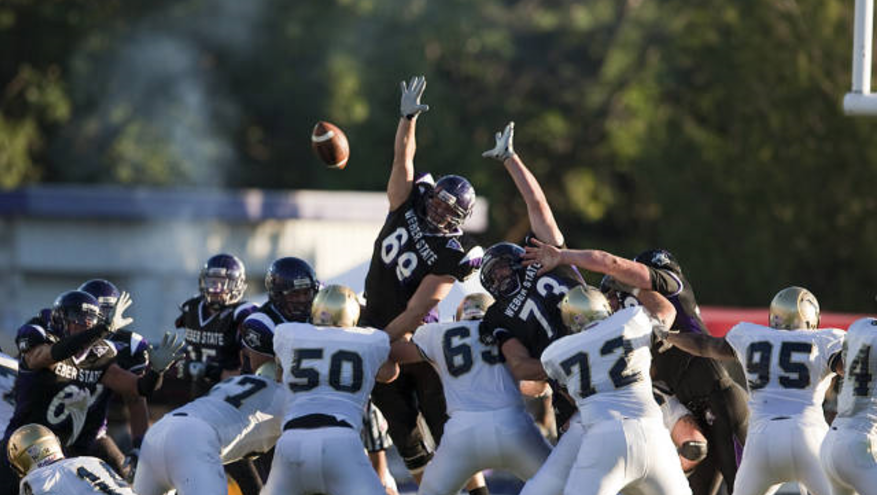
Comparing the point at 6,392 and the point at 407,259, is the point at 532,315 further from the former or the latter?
the point at 6,392

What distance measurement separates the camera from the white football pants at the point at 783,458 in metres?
8.10

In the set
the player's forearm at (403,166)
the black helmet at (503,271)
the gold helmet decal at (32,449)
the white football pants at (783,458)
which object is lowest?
the white football pants at (783,458)

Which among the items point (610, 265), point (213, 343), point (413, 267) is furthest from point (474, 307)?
point (213, 343)

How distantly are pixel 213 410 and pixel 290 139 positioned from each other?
21.5 meters

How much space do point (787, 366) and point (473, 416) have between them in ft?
5.31

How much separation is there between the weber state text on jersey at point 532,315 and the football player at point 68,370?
188 cm

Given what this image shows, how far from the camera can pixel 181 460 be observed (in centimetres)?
785

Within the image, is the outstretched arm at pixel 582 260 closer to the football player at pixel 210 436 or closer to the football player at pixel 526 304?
the football player at pixel 526 304

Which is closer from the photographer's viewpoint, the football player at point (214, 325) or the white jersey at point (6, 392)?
the football player at point (214, 325)

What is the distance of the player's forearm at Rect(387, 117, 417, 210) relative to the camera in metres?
8.98

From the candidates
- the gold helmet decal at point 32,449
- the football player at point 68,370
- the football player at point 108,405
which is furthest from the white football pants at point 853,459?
the football player at point 108,405

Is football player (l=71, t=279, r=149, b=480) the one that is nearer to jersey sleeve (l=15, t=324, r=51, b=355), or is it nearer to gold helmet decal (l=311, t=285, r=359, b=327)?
jersey sleeve (l=15, t=324, r=51, b=355)

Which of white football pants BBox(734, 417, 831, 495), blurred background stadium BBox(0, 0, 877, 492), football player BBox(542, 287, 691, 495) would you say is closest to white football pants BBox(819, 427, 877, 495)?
white football pants BBox(734, 417, 831, 495)

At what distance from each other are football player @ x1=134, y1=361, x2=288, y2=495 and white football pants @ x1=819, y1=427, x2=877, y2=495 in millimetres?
2749
